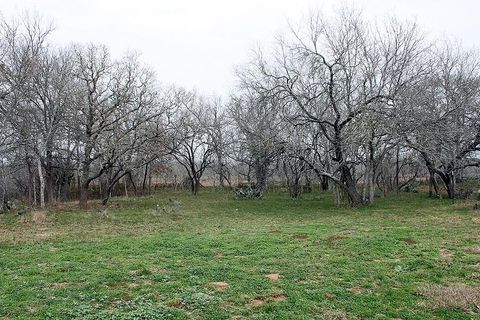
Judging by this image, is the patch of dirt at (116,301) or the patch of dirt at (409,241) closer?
the patch of dirt at (116,301)

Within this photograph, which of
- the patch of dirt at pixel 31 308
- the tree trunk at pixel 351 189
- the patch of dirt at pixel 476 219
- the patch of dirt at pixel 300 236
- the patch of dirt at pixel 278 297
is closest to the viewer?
the patch of dirt at pixel 31 308

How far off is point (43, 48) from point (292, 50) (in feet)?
42.5

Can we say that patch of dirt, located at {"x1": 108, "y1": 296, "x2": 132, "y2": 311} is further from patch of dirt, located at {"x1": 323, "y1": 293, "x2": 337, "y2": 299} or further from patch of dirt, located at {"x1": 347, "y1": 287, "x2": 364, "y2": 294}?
patch of dirt, located at {"x1": 347, "y1": 287, "x2": 364, "y2": 294}

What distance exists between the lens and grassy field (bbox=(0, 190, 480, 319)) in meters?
5.66

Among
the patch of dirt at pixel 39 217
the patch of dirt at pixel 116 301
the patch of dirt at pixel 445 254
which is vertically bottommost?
the patch of dirt at pixel 445 254

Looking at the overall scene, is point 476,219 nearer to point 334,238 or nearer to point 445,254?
point 334,238

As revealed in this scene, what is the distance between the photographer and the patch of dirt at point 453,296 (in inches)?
219

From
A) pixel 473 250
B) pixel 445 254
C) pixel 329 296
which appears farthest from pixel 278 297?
pixel 473 250

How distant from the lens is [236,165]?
44.8 meters

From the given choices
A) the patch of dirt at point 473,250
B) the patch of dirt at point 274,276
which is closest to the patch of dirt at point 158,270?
the patch of dirt at point 274,276

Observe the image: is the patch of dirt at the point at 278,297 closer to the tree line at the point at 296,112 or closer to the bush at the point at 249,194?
the tree line at the point at 296,112

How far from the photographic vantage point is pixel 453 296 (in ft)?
19.3

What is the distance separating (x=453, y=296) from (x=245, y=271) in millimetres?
3365

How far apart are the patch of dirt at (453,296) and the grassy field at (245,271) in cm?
1
